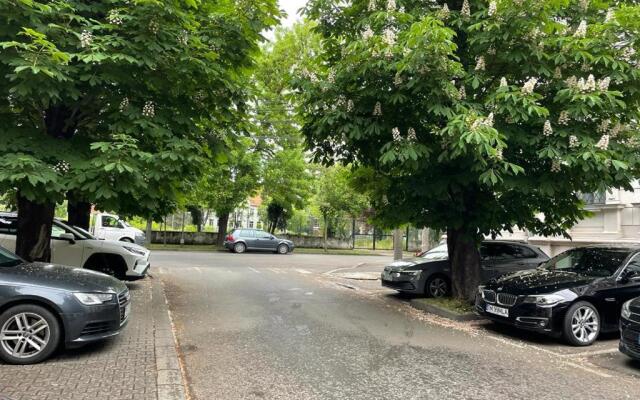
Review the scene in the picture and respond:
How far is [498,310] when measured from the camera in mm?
8164

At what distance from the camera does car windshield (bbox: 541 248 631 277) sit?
8219 mm

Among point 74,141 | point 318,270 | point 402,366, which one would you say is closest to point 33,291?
point 74,141

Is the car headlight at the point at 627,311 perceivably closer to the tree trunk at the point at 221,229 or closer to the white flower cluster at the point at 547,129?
the white flower cluster at the point at 547,129

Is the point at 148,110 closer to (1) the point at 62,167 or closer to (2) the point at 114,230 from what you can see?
(1) the point at 62,167

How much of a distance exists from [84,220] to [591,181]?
12984mm

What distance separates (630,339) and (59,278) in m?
7.12

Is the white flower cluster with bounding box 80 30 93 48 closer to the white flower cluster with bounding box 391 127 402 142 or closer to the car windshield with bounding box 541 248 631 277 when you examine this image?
the white flower cluster with bounding box 391 127 402 142

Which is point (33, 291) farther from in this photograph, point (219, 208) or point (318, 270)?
point (219, 208)

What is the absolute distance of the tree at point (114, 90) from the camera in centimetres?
659

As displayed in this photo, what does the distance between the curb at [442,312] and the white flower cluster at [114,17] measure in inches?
300

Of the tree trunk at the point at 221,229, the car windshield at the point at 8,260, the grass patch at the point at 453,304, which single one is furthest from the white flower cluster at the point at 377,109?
the tree trunk at the point at 221,229

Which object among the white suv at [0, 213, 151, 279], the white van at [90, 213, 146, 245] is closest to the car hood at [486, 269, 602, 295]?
the white suv at [0, 213, 151, 279]

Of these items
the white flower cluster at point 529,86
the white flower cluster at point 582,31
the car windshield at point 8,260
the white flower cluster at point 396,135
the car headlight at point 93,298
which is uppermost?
the white flower cluster at point 582,31

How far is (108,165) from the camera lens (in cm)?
652
